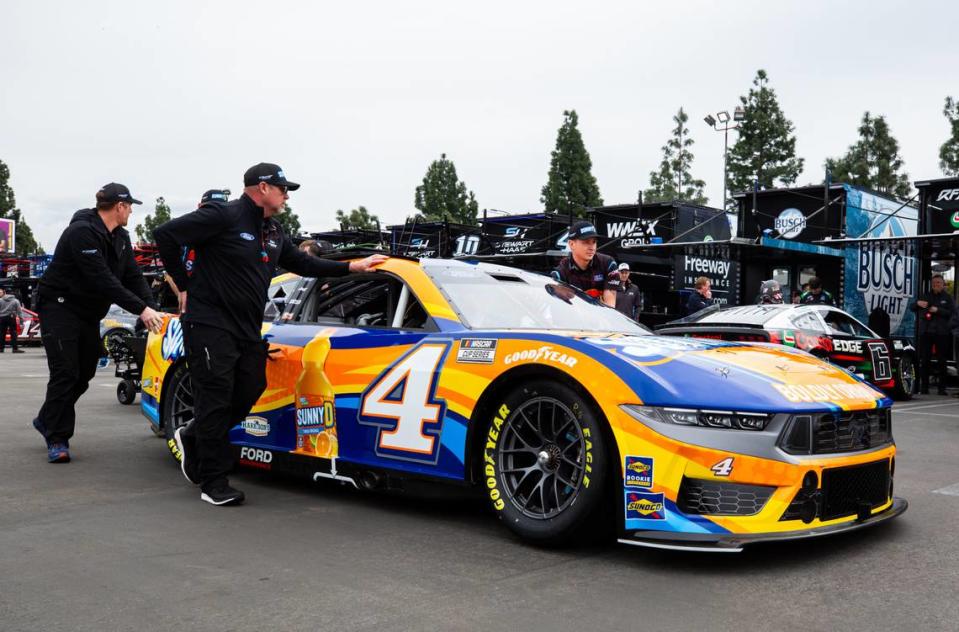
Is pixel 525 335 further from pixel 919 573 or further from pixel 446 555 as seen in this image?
pixel 919 573

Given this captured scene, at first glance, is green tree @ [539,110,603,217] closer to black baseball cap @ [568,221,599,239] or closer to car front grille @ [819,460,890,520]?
black baseball cap @ [568,221,599,239]

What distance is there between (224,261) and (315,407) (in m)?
0.95

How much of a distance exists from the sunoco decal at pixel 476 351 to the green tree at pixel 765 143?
61.3m

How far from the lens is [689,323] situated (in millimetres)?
11125

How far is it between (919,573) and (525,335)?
6.28ft

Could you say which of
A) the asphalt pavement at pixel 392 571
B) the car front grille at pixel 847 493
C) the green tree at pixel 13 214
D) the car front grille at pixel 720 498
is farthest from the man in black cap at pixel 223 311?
the green tree at pixel 13 214

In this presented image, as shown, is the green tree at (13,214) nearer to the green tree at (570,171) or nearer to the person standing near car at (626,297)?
the green tree at (570,171)

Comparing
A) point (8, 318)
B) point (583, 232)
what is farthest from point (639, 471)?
point (8, 318)

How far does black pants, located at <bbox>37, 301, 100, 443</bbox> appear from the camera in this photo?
6.20 meters

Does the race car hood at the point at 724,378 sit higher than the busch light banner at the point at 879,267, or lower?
lower

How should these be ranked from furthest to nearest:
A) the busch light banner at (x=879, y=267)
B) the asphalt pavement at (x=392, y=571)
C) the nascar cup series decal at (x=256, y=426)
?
the busch light banner at (x=879, y=267) < the nascar cup series decal at (x=256, y=426) < the asphalt pavement at (x=392, y=571)

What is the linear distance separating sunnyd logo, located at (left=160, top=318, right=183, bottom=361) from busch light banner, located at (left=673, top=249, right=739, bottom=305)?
16806 millimetres

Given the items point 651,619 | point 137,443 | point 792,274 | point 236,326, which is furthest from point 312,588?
point 792,274

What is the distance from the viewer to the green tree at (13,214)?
272ft
